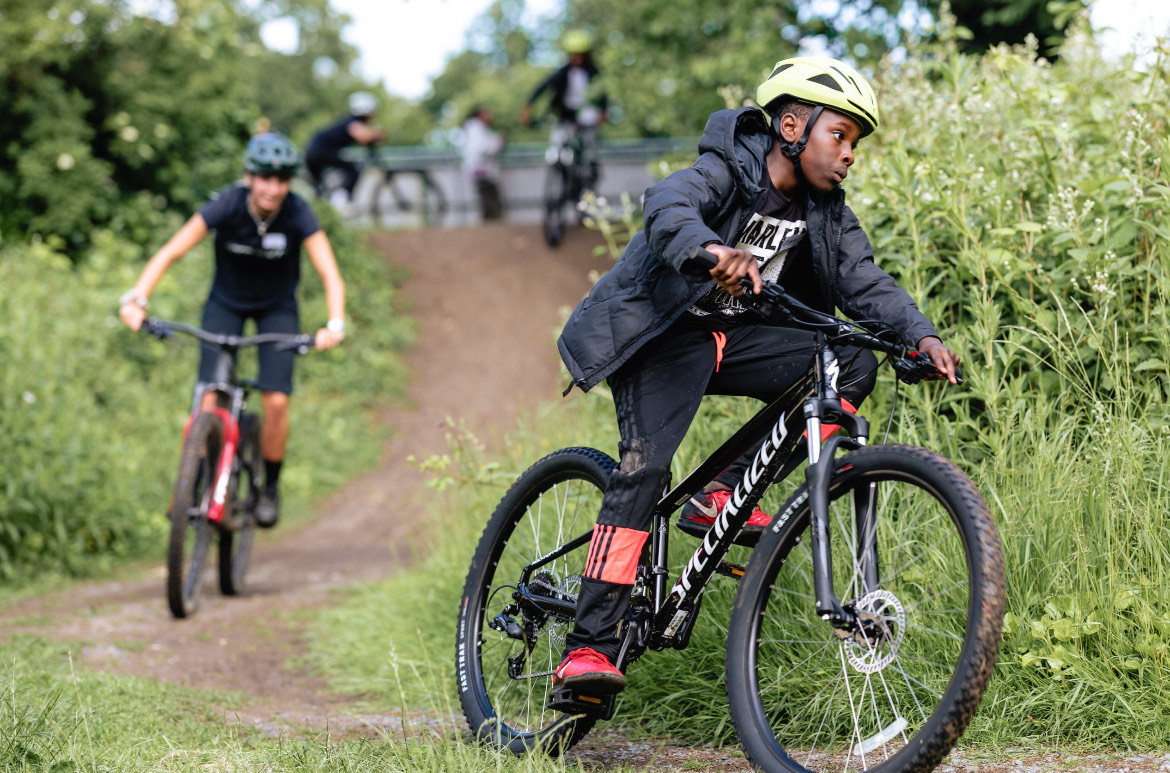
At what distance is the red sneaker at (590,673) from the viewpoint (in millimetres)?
2938

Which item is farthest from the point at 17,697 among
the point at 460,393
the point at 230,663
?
the point at 460,393

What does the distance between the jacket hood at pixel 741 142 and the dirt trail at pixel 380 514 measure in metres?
2.08

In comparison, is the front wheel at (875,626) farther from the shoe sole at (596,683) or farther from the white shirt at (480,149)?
the white shirt at (480,149)

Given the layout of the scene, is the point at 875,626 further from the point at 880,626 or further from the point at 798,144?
the point at 798,144

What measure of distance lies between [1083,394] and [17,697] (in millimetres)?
3508

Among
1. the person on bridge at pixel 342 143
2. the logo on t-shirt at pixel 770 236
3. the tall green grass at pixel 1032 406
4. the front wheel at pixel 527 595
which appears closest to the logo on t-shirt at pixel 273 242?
the tall green grass at pixel 1032 406

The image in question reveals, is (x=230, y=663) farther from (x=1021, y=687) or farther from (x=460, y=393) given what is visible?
(x=460, y=393)

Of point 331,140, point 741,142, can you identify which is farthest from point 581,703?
point 331,140

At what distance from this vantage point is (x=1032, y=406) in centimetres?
376

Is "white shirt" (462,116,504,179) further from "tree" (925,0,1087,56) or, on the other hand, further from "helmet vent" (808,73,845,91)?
"helmet vent" (808,73,845,91)

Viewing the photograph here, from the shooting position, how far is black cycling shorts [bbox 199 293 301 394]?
593 cm

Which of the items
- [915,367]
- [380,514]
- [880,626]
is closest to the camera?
[880,626]

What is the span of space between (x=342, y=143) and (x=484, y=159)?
4142 millimetres

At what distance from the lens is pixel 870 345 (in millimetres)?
2779
